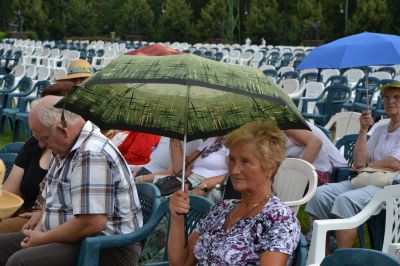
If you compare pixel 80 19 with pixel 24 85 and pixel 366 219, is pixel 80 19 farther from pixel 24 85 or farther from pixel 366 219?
pixel 366 219

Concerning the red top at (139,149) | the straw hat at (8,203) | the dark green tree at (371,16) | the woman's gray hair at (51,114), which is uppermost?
the woman's gray hair at (51,114)

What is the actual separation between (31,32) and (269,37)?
1333cm

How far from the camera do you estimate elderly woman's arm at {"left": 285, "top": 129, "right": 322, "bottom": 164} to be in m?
5.22

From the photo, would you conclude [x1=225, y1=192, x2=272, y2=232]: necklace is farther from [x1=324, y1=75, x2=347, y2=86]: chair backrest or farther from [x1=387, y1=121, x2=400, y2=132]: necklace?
[x1=324, y1=75, x2=347, y2=86]: chair backrest

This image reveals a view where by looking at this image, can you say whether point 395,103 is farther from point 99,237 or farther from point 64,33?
point 64,33

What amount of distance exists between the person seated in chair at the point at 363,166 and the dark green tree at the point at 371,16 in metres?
30.0

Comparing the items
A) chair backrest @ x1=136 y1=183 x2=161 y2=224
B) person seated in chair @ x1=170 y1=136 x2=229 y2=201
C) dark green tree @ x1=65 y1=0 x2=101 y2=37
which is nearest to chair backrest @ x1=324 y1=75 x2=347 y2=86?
person seated in chair @ x1=170 y1=136 x2=229 y2=201

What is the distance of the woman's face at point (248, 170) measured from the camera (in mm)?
2805

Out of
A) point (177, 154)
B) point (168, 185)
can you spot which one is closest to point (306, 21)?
point (177, 154)

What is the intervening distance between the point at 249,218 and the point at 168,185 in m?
2.11

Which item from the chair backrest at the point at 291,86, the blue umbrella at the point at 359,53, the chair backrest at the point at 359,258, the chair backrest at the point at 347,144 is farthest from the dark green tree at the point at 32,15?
the chair backrest at the point at 359,258

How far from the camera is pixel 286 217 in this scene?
2.73 metres

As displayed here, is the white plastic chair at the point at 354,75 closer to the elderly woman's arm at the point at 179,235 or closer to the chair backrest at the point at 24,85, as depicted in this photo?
the chair backrest at the point at 24,85

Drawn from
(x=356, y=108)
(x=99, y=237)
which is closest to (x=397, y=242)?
(x=99, y=237)
